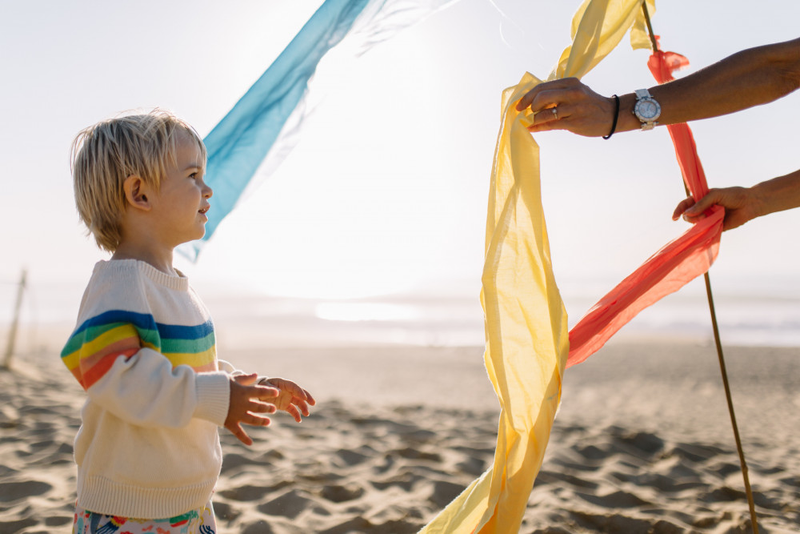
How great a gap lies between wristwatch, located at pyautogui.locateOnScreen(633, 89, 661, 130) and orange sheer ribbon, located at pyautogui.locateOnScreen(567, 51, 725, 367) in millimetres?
550

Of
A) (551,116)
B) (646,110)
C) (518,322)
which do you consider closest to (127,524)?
(518,322)

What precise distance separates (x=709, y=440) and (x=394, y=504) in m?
2.80

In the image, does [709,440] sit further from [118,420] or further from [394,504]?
[118,420]

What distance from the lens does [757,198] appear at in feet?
7.52

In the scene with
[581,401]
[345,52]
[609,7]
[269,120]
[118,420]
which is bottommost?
[581,401]

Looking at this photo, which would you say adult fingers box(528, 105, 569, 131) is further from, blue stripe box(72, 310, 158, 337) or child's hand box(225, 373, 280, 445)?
blue stripe box(72, 310, 158, 337)

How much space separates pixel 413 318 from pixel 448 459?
656 inches

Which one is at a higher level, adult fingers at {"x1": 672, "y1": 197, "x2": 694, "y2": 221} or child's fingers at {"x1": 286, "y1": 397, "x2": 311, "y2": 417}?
adult fingers at {"x1": 672, "y1": 197, "x2": 694, "y2": 221}

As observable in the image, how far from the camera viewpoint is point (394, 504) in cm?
296

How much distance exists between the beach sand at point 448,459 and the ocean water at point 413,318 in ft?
19.3

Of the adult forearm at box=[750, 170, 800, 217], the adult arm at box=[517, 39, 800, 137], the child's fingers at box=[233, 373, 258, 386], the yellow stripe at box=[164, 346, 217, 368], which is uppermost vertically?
the adult arm at box=[517, 39, 800, 137]

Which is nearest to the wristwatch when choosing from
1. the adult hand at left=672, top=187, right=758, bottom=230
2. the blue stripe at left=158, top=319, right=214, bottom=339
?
the adult hand at left=672, top=187, right=758, bottom=230

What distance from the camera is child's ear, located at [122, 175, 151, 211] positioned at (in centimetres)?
160

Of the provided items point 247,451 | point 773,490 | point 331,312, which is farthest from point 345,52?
point 331,312
